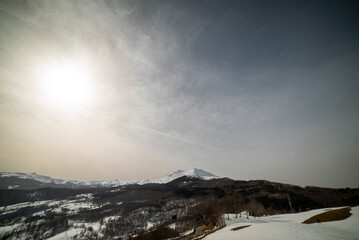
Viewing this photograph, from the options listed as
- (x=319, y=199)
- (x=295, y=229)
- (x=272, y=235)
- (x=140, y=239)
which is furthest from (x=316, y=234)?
(x=319, y=199)

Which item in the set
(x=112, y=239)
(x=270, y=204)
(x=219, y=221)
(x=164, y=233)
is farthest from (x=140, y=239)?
(x=270, y=204)

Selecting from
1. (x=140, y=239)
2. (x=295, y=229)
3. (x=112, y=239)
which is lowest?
(x=112, y=239)

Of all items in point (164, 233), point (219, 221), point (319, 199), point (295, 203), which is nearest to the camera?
point (219, 221)

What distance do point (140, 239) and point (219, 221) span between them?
101690 mm

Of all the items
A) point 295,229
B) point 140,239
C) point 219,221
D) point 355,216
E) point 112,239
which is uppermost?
point 355,216

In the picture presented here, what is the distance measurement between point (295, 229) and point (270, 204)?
154 metres

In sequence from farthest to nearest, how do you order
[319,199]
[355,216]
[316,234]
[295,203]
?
[319,199] < [295,203] < [355,216] < [316,234]

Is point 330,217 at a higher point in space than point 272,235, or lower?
higher

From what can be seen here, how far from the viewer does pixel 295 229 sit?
33.6m

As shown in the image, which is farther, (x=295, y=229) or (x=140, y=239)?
(x=140, y=239)

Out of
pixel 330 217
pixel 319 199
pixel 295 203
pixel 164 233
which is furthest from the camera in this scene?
pixel 319 199

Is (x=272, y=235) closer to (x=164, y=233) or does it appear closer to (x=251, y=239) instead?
(x=251, y=239)

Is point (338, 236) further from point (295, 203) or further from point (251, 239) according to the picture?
point (295, 203)

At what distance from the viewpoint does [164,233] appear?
14525 cm
